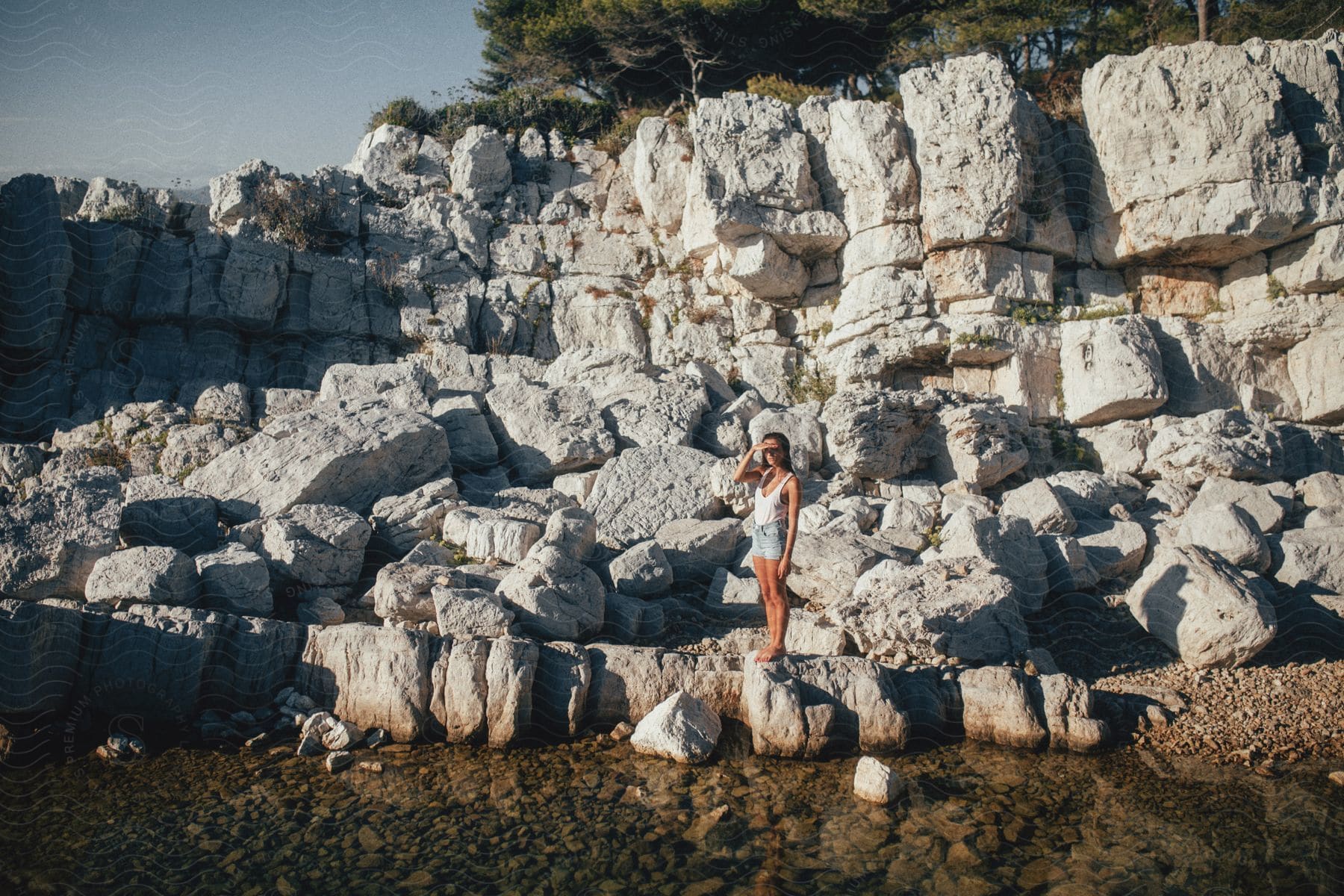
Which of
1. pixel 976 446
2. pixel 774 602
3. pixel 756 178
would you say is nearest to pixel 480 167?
pixel 756 178

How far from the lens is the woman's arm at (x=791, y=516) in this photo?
17.6ft

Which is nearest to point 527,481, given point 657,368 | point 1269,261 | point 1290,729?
point 657,368

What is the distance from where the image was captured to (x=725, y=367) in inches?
469

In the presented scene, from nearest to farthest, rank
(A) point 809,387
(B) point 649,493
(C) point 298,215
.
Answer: (B) point 649,493 → (A) point 809,387 → (C) point 298,215

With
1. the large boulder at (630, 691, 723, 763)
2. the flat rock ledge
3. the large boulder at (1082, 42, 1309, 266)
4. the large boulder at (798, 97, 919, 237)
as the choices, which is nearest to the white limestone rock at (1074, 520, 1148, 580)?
the flat rock ledge

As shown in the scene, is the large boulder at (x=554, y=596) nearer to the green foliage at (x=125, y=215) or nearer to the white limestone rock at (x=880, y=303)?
the white limestone rock at (x=880, y=303)

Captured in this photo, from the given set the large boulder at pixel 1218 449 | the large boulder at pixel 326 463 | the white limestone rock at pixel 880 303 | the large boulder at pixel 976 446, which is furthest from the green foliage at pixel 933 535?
the large boulder at pixel 326 463

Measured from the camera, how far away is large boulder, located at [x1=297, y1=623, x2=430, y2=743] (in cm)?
515

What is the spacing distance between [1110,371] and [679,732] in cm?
757

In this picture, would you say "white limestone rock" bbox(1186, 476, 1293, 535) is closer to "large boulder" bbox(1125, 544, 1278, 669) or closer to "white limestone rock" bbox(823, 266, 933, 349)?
"large boulder" bbox(1125, 544, 1278, 669)

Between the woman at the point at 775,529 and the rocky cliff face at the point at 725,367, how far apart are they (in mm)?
657

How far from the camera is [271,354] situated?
11.7 metres

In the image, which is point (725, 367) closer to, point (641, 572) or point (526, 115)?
point (641, 572)

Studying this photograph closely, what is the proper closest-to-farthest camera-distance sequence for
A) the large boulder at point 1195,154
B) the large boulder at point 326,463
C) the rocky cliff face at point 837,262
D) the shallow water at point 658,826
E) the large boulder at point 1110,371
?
the shallow water at point 658,826 < the large boulder at point 326,463 < the large boulder at point 1110,371 < the large boulder at point 1195,154 < the rocky cliff face at point 837,262
